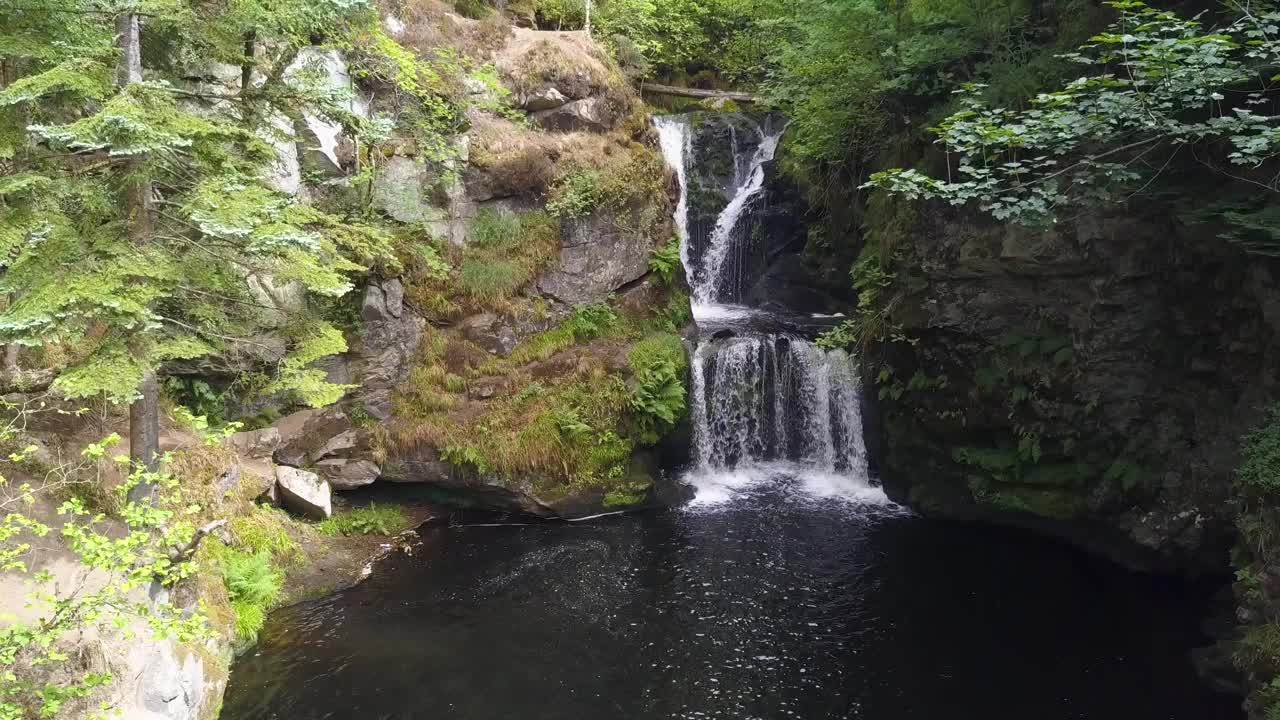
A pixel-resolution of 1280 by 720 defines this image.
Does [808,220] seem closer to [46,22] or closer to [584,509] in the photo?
[584,509]

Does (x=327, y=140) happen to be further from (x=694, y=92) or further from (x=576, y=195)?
(x=694, y=92)

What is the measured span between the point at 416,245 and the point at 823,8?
816 centimetres

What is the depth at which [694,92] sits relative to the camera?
20.1 m

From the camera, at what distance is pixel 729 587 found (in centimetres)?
1080

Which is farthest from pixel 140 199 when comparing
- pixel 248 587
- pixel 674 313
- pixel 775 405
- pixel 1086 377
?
pixel 1086 377

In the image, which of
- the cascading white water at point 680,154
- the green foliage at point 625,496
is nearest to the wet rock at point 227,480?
the green foliage at point 625,496

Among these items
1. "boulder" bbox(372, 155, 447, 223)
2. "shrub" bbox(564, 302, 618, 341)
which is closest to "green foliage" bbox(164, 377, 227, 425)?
"boulder" bbox(372, 155, 447, 223)

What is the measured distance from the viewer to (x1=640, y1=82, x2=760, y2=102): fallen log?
19781mm

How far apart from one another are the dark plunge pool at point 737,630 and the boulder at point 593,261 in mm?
4586

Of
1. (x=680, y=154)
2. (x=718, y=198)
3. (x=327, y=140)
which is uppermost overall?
(x=680, y=154)

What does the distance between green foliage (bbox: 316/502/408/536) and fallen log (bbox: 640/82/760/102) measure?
12.6 metres

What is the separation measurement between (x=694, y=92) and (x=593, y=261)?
25.1 ft

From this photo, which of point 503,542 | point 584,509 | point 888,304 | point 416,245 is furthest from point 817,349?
point 416,245

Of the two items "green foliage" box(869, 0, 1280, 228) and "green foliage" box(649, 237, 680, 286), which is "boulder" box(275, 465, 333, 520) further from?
"green foliage" box(869, 0, 1280, 228)
